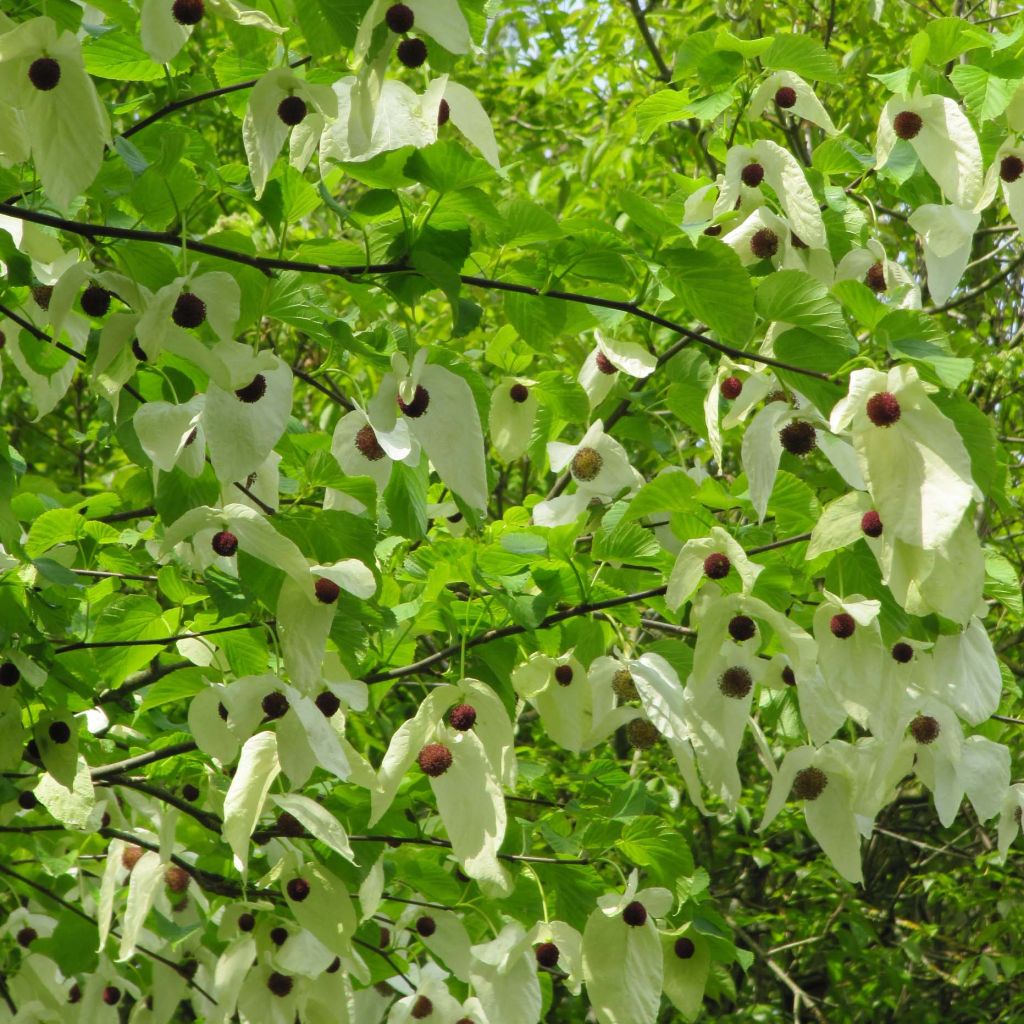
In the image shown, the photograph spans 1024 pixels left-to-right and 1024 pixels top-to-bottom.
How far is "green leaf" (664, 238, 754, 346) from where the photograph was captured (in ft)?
4.62

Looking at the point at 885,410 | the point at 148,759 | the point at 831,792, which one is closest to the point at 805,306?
the point at 885,410

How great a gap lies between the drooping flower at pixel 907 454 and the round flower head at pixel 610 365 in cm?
65

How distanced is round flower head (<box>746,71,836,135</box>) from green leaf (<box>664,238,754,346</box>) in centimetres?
46

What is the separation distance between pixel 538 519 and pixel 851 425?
0.95 metres

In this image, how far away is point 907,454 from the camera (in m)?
1.20

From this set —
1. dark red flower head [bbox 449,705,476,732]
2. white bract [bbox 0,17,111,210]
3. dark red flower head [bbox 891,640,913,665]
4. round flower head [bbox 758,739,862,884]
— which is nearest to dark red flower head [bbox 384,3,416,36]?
white bract [bbox 0,17,111,210]

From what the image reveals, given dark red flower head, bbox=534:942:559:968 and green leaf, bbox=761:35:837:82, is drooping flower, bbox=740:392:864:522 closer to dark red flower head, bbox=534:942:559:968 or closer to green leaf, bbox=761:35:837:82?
green leaf, bbox=761:35:837:82

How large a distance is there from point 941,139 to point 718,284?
1.57 ft

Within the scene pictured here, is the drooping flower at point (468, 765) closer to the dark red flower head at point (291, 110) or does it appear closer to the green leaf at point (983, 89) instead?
the dark red flower head at point (291, 110)

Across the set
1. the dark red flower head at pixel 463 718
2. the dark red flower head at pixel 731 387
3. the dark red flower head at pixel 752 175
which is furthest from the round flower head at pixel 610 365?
the dark red flower head at pixel 463 718

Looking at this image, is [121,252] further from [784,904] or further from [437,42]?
[784,904]

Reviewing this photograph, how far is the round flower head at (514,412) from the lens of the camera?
2.13 m

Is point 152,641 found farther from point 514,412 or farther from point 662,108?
point 662,108

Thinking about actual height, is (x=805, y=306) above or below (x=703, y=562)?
above
